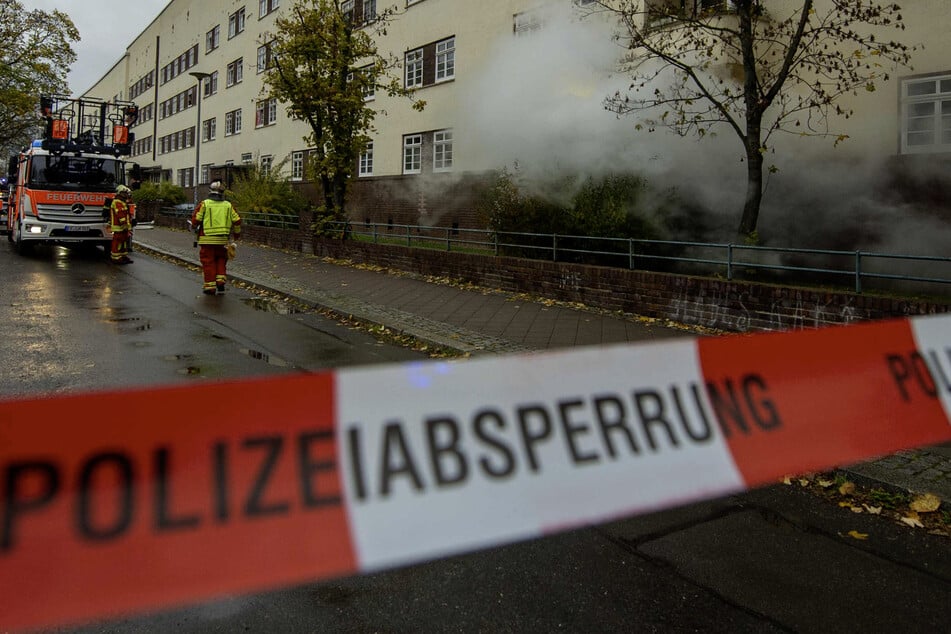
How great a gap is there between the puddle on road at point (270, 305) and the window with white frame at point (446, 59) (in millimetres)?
12469

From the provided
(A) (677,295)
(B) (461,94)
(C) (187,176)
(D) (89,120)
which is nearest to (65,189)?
(D) (89,120)

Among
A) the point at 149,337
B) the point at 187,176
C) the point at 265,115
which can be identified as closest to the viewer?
the point at 149,337

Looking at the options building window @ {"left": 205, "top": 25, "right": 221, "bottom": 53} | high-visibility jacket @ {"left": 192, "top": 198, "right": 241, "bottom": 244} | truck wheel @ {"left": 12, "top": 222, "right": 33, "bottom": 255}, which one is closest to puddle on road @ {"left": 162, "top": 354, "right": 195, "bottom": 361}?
high-visibility jacket @ {"left": 192, "top": 198, "right": 241, "bottom": 244}

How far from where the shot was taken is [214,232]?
10.6m

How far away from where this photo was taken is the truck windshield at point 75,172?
1556 centimetres

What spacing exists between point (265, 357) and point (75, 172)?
12.5 m

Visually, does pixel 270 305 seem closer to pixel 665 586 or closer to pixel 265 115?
pixel 665 586

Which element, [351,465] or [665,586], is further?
[665,586]

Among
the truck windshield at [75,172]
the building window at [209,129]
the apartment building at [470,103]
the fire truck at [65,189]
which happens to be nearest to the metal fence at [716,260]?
the apartment building at [470,103]

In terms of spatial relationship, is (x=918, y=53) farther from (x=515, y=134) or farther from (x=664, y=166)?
(x=515, y=134)

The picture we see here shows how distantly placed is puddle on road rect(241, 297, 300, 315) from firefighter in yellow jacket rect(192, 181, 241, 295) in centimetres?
68

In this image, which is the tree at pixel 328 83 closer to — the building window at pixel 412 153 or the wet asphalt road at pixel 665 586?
the building window at pixel 412 153

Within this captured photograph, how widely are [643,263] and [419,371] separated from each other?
8678 millimetres

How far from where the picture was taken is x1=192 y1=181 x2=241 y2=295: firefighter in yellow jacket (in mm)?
10656
